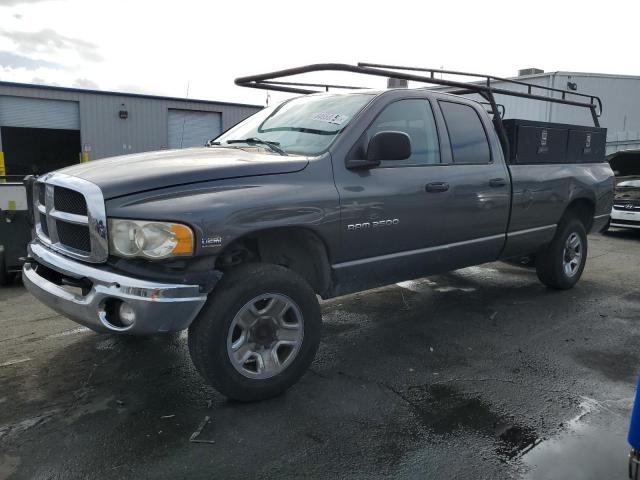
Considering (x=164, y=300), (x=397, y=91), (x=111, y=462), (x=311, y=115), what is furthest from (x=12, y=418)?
(x=397, y=91)

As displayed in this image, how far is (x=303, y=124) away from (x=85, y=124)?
61.4 feet

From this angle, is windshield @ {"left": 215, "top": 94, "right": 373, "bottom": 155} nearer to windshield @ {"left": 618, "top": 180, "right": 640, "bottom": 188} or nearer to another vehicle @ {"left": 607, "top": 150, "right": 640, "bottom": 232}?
another vehicle @ {"left": 607, "top": 150, "right": 640, "bottom": 232}

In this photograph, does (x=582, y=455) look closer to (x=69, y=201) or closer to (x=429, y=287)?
(x=69, y=201)

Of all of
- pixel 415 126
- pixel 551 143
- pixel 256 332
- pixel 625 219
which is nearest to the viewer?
pixel 256 332

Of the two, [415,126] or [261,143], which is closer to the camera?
[261,143]

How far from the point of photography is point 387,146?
3.49 metres

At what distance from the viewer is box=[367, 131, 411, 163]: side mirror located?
11.4ft

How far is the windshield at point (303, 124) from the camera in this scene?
3.67m

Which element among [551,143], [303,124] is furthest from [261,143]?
[551,143]

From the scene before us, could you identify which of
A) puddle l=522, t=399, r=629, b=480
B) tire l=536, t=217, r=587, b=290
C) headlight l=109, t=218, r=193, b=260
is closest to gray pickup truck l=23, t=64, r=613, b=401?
headlight l=109, t=218, r=193, b=260

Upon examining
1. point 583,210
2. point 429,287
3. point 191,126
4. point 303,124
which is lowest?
point 429,287

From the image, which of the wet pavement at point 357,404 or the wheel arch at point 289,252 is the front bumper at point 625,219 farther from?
the wheel arch at point 289,252

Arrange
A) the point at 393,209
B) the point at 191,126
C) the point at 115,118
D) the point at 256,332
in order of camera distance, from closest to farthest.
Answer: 1. the point at 256,332
2. the point at 393,209
3. the point at 115,118
4. the point at 191,126

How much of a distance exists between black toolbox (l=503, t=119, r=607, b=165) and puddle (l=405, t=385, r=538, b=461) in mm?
2566
